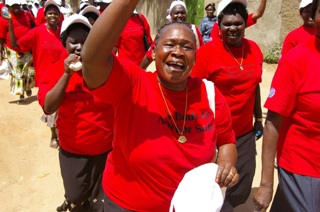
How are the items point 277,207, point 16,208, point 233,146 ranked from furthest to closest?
point 16,208 → point 277,207 → point 233,146

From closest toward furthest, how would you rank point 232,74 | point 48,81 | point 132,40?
point 48,81 < point 232,74 < point 132,40

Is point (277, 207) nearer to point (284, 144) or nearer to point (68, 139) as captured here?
point (284, 144)

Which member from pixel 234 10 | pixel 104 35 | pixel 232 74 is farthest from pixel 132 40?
pixel 104 35

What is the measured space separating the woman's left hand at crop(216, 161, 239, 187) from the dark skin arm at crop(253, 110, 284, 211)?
2.04ft

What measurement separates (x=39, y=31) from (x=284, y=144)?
460 cm

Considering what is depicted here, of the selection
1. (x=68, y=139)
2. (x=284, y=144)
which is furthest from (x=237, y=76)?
(x=68, y=139)

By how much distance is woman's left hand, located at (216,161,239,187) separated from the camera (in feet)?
6.45

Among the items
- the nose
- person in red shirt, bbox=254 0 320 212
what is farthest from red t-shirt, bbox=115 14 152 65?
the nose

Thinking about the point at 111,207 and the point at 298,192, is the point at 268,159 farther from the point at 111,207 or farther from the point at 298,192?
the point at 111,207

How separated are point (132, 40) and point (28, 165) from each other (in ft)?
8.13

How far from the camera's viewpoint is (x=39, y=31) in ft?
20.1

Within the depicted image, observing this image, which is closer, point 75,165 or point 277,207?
point 277,207

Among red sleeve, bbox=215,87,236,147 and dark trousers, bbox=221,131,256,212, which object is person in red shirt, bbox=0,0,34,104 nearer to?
dark trousers, bbox=221,131,256,212

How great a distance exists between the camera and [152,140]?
201 cm
